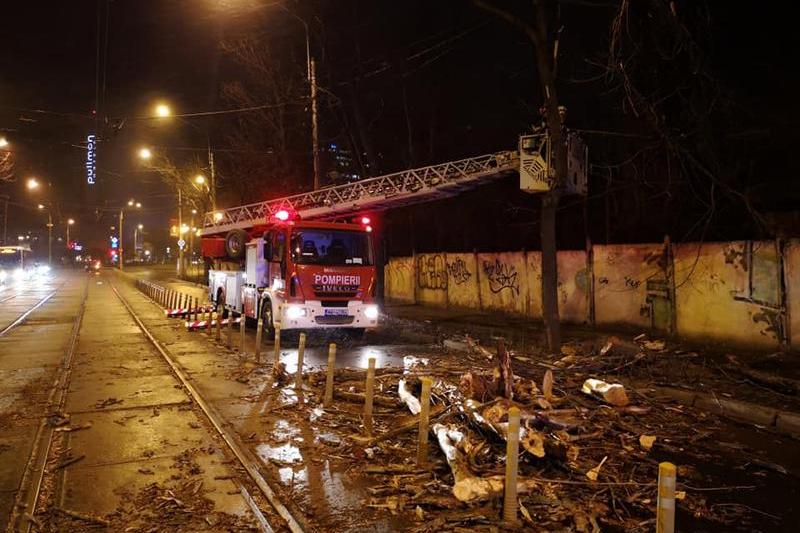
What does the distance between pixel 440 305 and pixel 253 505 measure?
54.1 ft

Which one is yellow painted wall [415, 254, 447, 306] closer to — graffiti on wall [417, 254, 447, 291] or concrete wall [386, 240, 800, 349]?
graffiti on wall [417, 254, 447, 291]

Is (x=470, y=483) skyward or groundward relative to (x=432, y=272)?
groundward

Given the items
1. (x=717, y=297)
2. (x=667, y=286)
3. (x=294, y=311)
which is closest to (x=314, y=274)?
(x=294, y=311)

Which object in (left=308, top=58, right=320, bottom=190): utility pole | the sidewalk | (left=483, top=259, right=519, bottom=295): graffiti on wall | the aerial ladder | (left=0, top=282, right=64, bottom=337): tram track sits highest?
(left=308, top=58, right=320, bottom=190): utility pole

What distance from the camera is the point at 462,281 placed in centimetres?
1991

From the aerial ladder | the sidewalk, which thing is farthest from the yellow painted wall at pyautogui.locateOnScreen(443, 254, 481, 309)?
the sidewalk

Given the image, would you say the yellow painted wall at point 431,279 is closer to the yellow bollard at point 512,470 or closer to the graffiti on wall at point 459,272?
the graffiti on wall at point 459,272

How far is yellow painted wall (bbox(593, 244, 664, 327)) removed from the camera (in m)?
13.8

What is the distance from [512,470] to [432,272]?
1724 cm

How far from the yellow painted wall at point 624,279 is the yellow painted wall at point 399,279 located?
30.0 ft

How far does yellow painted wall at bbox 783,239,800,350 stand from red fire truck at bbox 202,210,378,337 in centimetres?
865

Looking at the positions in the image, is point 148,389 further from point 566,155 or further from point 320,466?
point 566,155

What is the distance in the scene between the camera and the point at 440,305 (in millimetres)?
21109

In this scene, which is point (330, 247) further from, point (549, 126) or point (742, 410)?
point (742, 410)
